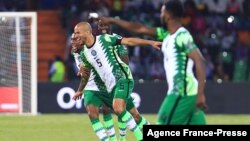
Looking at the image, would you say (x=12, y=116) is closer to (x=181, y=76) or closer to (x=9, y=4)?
(x=9, y=4)

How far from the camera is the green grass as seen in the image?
18312 mm

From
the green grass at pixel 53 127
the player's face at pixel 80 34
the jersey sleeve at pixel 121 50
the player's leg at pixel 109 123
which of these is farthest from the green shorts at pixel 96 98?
the green grass at pixel 53 127

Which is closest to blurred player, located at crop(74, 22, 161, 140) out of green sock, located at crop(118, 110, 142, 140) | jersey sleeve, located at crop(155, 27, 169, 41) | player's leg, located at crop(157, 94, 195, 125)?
green sock, located at crop(118, 110, 142, 140)

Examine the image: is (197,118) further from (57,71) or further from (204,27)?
(204,27)

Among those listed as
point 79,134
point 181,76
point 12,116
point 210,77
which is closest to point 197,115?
point 181,76

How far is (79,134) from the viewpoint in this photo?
19188 mm

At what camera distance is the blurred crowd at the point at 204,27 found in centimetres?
3077

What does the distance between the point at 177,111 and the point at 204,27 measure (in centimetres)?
2123

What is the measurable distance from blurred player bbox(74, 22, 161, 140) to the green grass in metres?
2.77

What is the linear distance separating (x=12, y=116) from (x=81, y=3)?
7.85 m

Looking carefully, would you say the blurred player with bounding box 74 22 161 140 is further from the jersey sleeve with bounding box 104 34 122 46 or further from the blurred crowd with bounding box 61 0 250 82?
the blurred crowd with bounding box 61 0 250 82

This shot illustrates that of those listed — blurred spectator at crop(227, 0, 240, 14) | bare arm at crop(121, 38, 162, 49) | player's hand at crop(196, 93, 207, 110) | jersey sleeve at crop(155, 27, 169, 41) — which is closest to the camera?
player's hand at crop(196, 93, 207, 110)

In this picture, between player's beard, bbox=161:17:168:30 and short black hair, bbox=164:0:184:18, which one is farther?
player's beard, bbox=161:17:168:30

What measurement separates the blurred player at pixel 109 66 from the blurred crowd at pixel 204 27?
600 inches
